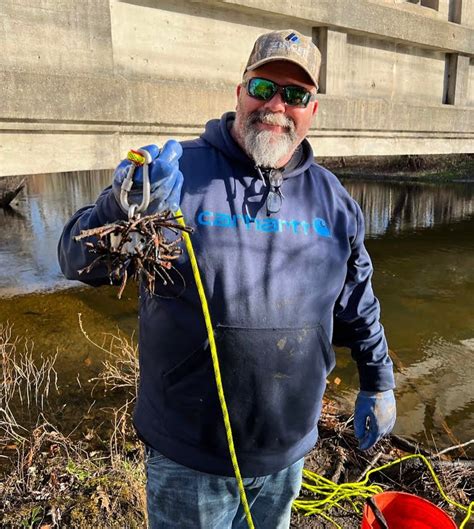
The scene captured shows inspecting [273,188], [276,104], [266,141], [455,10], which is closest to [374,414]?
[273,188]

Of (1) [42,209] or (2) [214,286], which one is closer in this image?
(2) [214,286]

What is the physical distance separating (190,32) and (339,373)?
4118 mm

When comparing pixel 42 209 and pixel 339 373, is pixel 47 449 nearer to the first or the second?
pixel 339 373

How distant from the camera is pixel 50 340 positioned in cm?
614

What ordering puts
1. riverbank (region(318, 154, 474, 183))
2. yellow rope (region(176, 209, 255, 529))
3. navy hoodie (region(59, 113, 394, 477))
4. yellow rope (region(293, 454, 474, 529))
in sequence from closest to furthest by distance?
yellow rope (region(176, 209, 255, 529))
navy hoodie (region(59, 113, 394, 477))
yellow rope (region(293, 454, 474, 529))
riverbank (region(318, 154, 474, 183))

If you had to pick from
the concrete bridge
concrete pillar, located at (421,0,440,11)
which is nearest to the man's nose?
the concrete bridge

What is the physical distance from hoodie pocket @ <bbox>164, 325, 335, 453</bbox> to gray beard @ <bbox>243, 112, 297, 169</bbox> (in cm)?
69

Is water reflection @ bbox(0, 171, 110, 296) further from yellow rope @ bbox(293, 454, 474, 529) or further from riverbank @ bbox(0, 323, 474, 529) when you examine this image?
yellow rope @ bbox(293, 454, 474, 529)

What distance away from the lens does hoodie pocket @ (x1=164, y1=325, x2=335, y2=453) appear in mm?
1753

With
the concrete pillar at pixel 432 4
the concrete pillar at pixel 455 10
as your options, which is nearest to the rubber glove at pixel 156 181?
the concrete pillar at pixel 432 4

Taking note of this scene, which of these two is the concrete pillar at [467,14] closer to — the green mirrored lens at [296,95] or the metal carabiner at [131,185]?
the green mirrored lens at [296,95]

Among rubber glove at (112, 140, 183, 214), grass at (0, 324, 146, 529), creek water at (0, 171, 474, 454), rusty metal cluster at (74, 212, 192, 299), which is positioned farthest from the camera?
creek water at (0, 171, 474, 454)

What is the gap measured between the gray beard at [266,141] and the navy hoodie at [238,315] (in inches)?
2.3

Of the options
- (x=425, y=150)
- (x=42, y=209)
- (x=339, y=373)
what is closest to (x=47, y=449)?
(x=339, y=373)
